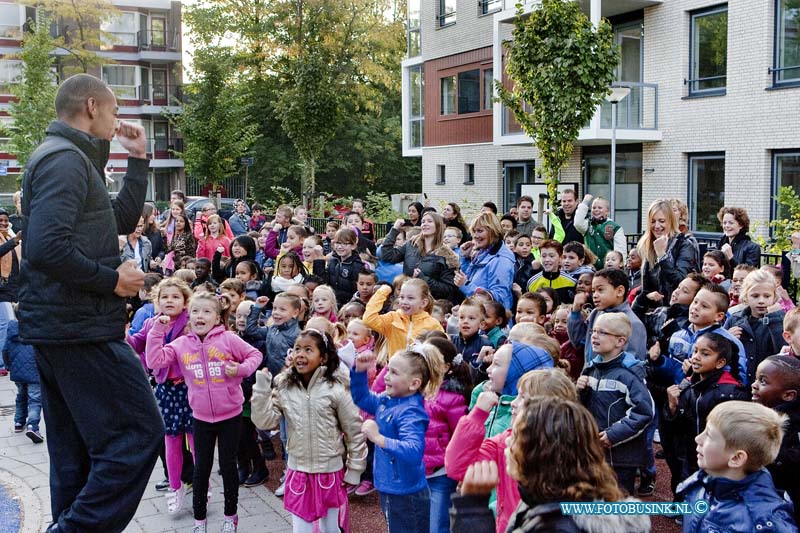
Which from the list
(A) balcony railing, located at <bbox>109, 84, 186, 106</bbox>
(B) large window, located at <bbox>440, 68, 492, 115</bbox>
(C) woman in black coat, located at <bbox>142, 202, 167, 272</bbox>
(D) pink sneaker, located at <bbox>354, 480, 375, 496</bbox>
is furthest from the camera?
(A) balcony railing, located at <bbox>109, 84, 186, 106</bbox>

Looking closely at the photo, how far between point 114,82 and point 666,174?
39.6 meters

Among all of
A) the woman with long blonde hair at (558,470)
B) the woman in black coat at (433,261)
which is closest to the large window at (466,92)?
the woman in black coat at (433,261)

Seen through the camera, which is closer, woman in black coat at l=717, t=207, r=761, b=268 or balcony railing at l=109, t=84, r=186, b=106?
woman in black coat at l=717, t=207, r=761, b=268

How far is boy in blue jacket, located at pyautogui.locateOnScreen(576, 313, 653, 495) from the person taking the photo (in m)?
5.30

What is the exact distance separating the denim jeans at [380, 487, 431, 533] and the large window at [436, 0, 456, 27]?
23.9 meters

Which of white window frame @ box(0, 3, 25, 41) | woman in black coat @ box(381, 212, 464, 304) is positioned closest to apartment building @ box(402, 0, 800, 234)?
woman in black coat @ box(381, 212, 464, 304)

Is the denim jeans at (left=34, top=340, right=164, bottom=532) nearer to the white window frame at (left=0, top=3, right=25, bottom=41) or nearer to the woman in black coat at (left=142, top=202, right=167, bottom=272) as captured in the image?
the woman in black coat at (left=142, top=202, right=167, bottom=272)

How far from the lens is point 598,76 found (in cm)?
1459

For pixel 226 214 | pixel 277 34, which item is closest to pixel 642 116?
pixel 226 214

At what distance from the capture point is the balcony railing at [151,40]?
165 ft

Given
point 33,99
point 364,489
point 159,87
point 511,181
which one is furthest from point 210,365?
point 159,87

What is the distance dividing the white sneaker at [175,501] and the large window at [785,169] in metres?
14.3

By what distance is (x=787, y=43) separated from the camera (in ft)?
55.8

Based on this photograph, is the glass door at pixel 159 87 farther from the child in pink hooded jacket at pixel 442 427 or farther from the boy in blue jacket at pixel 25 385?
the child in pink hooded jacket at pixel 442 427
